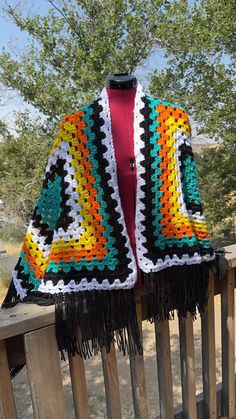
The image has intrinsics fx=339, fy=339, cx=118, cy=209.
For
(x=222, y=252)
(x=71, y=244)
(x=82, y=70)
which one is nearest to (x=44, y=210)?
(x=71, y=244)

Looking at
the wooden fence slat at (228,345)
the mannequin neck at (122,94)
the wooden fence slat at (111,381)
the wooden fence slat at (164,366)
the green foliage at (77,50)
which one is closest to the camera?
the mannequin neck at (122,94)

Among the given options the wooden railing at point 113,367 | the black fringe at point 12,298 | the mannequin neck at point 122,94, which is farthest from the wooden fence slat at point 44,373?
the mannequin neck at point 122,94

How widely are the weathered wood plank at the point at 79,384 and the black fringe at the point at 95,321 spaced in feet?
0.16

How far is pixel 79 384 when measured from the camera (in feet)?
3.39

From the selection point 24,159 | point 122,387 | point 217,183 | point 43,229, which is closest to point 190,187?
point 43,229

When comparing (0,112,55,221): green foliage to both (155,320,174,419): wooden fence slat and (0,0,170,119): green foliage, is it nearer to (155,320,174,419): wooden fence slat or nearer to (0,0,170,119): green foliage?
(0,0,170,119): green foliage

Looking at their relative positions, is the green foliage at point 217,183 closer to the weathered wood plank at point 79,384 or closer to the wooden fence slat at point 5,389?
the weathered wood plank at point 79,384

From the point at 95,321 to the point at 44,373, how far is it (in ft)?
0.66

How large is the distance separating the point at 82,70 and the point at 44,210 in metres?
3.81

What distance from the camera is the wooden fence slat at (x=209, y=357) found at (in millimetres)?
1268

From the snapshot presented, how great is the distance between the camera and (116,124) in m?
0.95

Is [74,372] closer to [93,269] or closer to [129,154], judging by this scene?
[93,269]

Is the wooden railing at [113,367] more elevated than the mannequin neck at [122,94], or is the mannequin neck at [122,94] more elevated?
the mannequin neck at [122,94]

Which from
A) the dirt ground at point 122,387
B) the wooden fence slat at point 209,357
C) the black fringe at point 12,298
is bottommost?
the dirt ground at point 122,387
